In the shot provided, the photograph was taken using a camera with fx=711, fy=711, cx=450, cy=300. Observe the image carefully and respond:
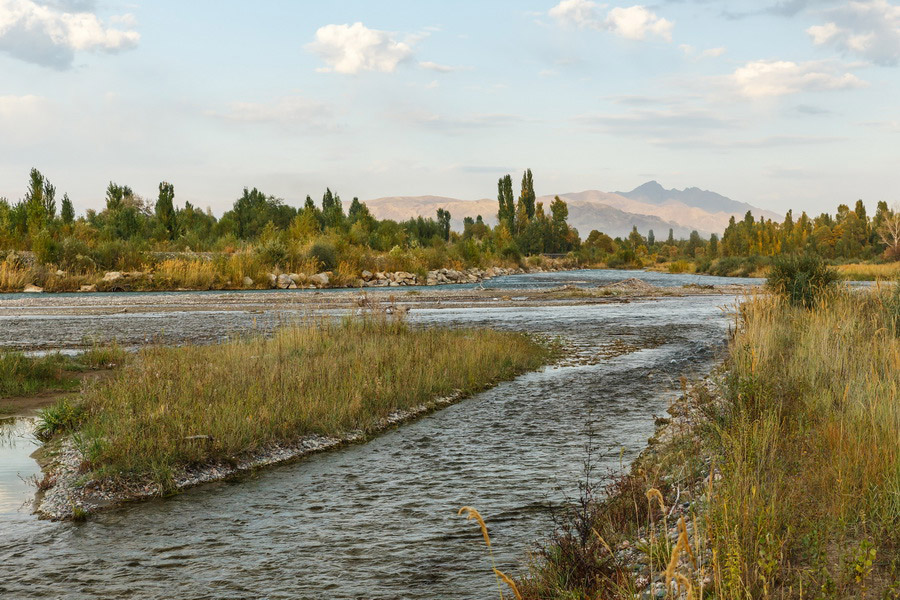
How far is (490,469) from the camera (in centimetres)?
780

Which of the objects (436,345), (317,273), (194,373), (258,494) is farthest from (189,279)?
(258,494)

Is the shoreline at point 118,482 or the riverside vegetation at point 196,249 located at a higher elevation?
the riverside vegetation at point 196,249

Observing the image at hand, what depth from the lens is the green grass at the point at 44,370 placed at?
1180 centimetres

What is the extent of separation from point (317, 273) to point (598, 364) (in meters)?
36.2

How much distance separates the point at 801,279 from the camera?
1786 cm

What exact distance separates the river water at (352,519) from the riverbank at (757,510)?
24.2 inches

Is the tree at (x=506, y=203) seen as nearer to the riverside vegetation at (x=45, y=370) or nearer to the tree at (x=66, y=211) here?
the tree at (x=66, y=211)

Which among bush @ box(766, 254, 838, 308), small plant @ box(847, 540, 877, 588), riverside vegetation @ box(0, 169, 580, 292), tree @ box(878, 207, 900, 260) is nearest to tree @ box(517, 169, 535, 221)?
riverside vegetation @ box(0, 169, 580, 292)

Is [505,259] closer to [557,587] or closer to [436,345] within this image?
[436,345]

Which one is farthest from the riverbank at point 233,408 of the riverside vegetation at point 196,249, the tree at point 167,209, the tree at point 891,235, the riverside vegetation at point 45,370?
the tree at point 891,235

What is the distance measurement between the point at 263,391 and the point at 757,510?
22.8 ft

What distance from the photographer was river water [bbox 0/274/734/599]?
505 centimetres

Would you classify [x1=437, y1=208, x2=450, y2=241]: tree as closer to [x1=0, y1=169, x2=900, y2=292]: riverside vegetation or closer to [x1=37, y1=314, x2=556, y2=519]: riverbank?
[x1=0, y1=169, x2=900, y2=292]: riverside vegetation

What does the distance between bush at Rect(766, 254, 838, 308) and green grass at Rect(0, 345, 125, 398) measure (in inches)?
611
